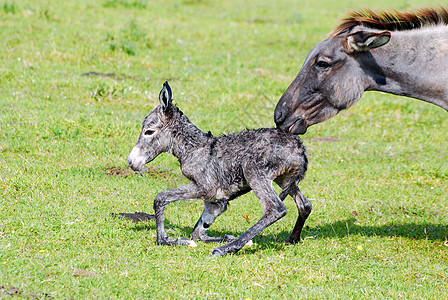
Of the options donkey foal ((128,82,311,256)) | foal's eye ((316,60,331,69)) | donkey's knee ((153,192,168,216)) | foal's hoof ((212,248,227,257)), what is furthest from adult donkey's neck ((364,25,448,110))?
donkey's knee ((153,192,168,216))

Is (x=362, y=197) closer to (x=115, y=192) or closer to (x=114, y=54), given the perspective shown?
(x=115, y=192)

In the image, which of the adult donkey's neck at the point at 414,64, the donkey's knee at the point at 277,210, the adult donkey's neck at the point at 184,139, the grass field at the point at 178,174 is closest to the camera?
the grass field at the point at 178,174

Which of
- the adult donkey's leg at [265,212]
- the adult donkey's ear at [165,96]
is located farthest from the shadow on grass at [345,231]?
the adult donkey's ear at [165,96]

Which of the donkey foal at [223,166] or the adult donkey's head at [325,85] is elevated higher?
the adult donkey's head at [325,85]

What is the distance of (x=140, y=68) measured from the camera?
15.7m

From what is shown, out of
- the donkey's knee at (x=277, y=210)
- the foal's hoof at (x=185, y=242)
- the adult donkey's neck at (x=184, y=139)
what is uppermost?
the adult donkey's neck at (x=184, y=139)

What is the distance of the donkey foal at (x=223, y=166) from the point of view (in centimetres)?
693

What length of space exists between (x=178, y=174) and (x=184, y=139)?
2.47 m

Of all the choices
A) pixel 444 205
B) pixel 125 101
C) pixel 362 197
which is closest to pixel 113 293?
pixel 362 197

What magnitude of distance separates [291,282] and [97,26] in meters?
13.8

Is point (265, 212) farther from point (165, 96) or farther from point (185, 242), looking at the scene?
point (165, 96)

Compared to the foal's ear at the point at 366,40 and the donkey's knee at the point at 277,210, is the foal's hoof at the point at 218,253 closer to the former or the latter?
the donkey's knee at the point at 277,210

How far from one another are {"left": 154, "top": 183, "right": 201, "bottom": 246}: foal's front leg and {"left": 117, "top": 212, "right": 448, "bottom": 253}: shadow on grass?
57 centimetres

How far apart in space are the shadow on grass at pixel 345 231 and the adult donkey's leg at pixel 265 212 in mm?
651
